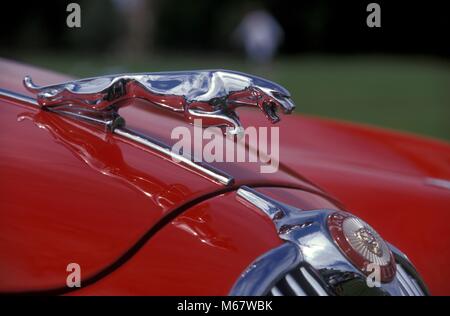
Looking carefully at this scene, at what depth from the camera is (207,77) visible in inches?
47.5

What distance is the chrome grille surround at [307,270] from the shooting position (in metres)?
1.01

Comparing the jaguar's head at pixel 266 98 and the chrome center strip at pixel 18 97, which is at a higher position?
the jaguar's head at pixel 266 98

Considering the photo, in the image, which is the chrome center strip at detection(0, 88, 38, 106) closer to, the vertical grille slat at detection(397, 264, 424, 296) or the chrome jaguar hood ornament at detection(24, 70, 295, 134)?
the chrome jaguar hood ornament at detection(24, 70, 295, 134)

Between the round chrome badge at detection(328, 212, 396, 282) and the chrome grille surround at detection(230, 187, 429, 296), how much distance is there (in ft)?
0.04

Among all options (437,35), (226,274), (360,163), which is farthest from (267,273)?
(437,35)

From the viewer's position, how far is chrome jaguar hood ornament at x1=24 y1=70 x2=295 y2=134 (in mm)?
1182

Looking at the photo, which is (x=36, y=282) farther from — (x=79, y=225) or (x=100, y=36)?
(x=100, y=36)

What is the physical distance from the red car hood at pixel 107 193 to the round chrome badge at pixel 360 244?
0.72 ft

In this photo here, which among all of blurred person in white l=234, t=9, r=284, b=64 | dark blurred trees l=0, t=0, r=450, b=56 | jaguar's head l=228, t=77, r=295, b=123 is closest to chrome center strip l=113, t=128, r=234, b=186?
jaguar's head l=228, t=77, r=295, b=123

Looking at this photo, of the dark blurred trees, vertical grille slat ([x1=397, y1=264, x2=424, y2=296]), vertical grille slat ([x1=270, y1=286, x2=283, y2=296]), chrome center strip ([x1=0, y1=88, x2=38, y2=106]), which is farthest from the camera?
the dark blurred trees

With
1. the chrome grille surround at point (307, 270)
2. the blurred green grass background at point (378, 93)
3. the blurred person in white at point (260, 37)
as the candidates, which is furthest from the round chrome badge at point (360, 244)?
the blurred person in white at point (260, 37)

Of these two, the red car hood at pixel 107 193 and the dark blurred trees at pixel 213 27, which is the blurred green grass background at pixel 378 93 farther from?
the red car hood at pixel 107 193

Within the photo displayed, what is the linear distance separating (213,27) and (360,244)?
32.6m

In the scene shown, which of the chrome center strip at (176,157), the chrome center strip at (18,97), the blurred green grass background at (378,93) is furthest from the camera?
the blurred green grass background at (378,93)
